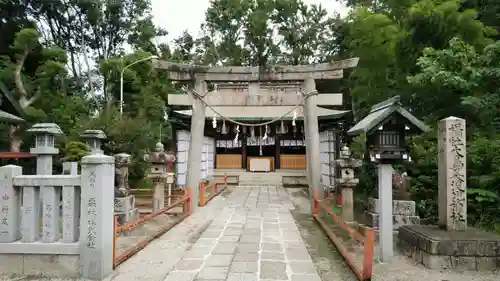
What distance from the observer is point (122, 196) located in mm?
8602

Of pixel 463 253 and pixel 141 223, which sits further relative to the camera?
pixel 141 223

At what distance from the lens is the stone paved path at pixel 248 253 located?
5.21m

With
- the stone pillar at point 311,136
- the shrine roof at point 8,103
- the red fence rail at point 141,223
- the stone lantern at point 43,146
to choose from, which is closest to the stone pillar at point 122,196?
the red fence rail at point 141,223

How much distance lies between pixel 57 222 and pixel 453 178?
20.7ft

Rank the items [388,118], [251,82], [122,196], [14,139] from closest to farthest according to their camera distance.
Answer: [388,118] → [122,196] → [251,82] → [14,139]

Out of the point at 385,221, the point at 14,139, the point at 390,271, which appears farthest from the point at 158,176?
the point at 14,139

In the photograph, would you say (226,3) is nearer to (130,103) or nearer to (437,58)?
(130,103)

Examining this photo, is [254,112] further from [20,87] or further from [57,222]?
[57,222]

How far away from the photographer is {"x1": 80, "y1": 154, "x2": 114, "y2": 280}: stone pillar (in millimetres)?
4961

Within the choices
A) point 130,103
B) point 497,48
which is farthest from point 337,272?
point 130,103

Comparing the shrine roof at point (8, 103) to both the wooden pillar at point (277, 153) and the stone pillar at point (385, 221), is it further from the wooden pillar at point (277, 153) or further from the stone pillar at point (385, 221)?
the stone pillar at point (385, 221)

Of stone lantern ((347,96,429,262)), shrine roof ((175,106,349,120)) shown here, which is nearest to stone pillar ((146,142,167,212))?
stone lantern ((347,96,429,262))

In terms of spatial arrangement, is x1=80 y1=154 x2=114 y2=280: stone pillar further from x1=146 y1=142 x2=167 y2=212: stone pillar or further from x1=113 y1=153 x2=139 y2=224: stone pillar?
x1=146 y1=142 x2=167 y2=212: stone pillar

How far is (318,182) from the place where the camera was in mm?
10945
